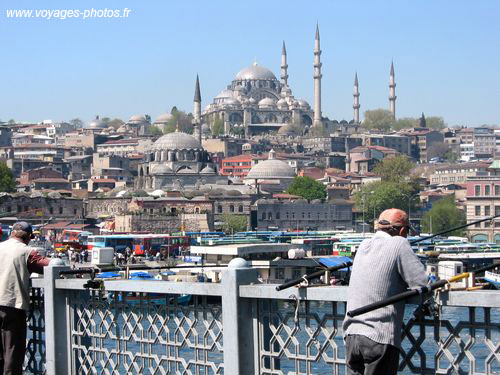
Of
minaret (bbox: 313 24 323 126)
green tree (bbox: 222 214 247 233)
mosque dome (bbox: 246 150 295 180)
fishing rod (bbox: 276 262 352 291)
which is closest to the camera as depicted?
fishing rod (bbox: 276 262 352 291)

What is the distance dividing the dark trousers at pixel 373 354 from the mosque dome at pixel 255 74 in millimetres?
104983

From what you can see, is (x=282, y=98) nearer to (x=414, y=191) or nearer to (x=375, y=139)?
(x=375, y=139)

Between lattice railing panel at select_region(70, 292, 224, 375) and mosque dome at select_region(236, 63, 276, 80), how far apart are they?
104 m

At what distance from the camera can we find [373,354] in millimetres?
3834

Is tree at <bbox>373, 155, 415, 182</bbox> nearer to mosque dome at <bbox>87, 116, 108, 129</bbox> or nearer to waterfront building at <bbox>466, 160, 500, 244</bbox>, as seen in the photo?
waterfront building at <bbox>466, 160, 500, 244</bbox>

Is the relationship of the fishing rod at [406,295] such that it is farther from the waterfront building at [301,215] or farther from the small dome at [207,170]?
the small dome at [207,170]

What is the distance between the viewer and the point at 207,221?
54875 millimetres

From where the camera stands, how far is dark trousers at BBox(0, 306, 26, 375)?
5188mm

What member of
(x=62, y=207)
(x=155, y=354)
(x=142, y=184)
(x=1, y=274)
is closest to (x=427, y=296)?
(x=155, y=354)

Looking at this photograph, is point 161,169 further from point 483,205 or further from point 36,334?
point 36,334

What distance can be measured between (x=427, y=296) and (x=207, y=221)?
51.1 m

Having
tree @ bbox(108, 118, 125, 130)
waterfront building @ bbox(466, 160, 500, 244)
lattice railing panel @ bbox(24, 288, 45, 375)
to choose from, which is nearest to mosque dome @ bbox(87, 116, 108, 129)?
tree @ bbox(108, 118, 125, 130)

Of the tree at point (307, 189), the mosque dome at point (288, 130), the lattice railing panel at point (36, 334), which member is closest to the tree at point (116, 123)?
the mosque dome at point (288, 130)

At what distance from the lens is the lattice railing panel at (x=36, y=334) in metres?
5.63
